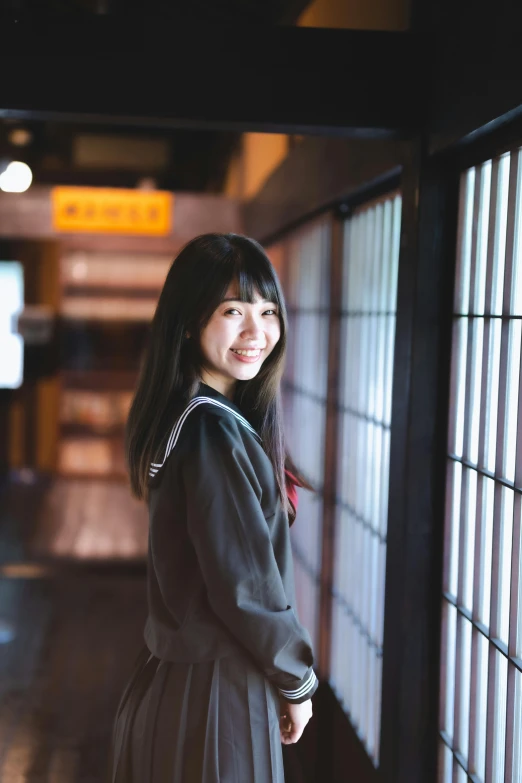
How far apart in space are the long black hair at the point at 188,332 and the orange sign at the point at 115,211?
5.24 metres

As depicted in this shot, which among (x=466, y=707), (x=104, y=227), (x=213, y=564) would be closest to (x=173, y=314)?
(x=213, y=564)

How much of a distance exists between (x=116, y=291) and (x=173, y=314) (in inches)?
244

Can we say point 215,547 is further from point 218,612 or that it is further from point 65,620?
point 65,620

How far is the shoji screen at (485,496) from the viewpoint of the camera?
181cm

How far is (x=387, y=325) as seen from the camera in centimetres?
277

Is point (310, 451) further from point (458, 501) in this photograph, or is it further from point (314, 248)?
point (458, 501)

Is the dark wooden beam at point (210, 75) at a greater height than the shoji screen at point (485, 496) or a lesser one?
greater

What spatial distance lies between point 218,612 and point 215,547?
4.8 inches

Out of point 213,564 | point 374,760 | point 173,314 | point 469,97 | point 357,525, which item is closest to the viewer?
point 213,564

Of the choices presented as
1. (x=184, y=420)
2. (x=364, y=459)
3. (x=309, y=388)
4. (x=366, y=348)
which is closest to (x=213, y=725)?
(x=184, y=420)

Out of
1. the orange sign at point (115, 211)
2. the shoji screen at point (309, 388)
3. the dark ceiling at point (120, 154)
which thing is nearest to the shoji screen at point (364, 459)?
the shoji screen at point (309, 388)

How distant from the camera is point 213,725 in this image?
159 centimetres

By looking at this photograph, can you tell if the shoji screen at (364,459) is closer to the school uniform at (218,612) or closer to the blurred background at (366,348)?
A: the blurred background at (366,348)

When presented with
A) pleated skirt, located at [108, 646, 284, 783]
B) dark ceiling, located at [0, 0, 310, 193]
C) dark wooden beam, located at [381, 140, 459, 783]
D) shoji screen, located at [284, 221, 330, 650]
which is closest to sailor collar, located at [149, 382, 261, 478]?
pleated skirt, located at [108, 646, 284, 783]
